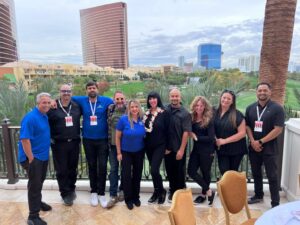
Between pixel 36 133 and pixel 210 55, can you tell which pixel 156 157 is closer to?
pixel 36 133

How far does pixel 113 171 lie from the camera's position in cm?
321

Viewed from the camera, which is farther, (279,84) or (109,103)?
(279,84)

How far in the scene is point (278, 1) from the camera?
359cm

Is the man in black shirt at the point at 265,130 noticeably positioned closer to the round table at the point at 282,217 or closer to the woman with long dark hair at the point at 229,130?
the woman with long dark hair at the point at 229,130

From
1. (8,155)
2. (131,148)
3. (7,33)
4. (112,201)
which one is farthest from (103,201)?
(7,33)

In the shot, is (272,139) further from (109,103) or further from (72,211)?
(72,211)

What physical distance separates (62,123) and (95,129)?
405 millimetres

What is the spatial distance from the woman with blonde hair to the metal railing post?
275 centimetres

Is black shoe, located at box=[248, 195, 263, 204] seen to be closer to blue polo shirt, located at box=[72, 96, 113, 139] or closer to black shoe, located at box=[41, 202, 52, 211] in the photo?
blue polo shirt, located at box=[72, 96, 113, 139]

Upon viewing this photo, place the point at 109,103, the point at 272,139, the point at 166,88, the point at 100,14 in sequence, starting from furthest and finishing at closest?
the point at 100,14 < the point at 166,88 < the point at 109,103 < the point at 272,139

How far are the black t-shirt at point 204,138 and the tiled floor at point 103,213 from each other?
81cm

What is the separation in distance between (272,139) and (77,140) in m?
2.42

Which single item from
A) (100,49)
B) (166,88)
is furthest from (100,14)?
(166,88)

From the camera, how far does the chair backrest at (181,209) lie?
1386mm
